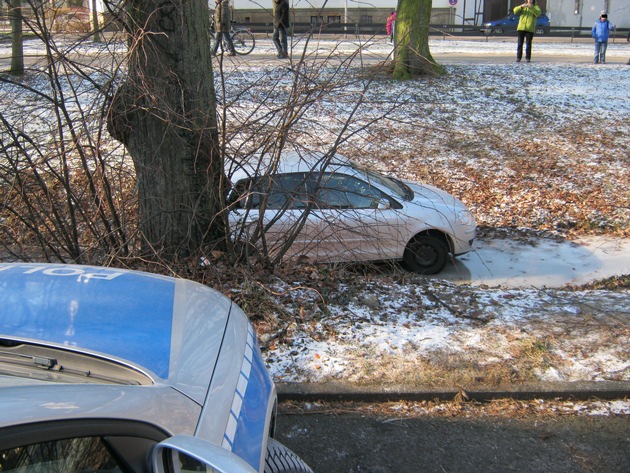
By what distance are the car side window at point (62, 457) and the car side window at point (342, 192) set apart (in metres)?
4.09

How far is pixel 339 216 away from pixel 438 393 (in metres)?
2.43

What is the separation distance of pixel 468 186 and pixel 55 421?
32.5 ft

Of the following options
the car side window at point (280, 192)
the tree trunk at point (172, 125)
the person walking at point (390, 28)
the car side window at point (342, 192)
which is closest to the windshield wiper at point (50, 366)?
the tree trunk at point (172, 125)

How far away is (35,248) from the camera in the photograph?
5.96 m

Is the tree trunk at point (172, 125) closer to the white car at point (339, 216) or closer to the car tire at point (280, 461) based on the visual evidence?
the white car at point (339, 216)

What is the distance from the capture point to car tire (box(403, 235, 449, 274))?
307 inches

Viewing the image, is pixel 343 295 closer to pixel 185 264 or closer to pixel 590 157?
pixel 185 264

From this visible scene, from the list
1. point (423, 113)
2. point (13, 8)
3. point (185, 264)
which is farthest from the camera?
point (423, 113)

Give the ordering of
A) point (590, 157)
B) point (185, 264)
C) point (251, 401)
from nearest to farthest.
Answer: point (251, 401), point (185, 264), point (590, 157)

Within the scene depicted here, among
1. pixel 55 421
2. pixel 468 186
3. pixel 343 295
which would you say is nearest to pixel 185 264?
pixel 343 295

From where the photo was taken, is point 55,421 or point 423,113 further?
point 423,113

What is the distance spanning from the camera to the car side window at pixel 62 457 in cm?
156

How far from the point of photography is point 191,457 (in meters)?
1.75

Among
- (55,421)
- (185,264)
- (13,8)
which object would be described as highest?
(13,8)
